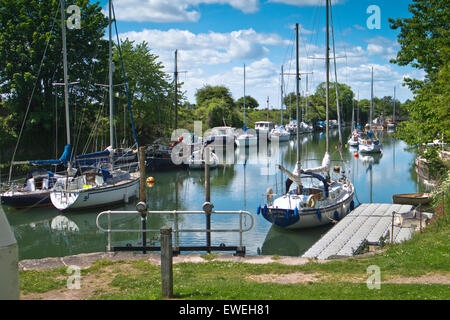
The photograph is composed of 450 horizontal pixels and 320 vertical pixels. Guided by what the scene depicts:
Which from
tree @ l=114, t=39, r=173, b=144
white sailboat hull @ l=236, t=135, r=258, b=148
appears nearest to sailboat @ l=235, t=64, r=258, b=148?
white sailboat hull @ l=236, t=135, r=258, b=148

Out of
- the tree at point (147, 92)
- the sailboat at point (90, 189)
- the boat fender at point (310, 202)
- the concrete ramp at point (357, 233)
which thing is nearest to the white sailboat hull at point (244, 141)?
the tree at point (147, 92)

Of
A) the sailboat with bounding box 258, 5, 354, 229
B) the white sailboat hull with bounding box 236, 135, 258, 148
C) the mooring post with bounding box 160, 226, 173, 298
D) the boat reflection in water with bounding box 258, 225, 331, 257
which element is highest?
the white sailboat hull with bounding box 236, 135, 258, 148

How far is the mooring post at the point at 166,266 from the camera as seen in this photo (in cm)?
869

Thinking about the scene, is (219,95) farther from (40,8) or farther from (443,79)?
(443,79)

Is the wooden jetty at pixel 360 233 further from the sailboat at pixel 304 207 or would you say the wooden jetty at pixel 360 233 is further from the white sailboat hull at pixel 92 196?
the white sailboat hull at pixel 92 196

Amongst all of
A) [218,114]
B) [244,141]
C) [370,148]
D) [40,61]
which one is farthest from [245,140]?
[40,61]

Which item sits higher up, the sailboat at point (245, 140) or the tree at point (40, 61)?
the tree at point (40, 61)

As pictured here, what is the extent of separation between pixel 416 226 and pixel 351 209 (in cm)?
831

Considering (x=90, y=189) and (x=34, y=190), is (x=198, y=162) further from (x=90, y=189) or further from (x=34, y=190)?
(x=34, y=190)

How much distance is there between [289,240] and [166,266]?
1439 centimetres

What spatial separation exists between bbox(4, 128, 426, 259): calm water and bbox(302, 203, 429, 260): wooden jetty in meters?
1.75

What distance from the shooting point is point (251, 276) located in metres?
11.3

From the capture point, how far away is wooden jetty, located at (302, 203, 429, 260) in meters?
17.3

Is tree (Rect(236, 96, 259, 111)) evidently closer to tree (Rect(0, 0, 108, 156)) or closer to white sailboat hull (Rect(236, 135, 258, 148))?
white sailboat hull (Rect(236, 135, 258, 148))
